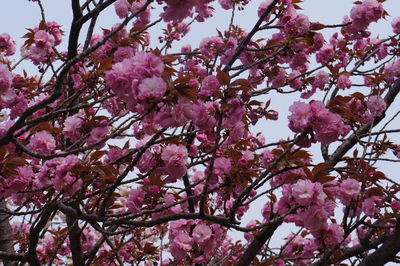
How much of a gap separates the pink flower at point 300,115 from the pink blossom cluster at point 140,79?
756mm

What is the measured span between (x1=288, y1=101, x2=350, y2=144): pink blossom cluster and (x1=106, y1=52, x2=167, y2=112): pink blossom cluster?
30.1 inches

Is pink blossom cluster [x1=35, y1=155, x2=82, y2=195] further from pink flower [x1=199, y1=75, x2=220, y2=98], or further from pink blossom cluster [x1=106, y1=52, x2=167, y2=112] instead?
pink flower [x1=199, y1=75, x2=220, y2=98]

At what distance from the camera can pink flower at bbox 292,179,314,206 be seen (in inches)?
93.4

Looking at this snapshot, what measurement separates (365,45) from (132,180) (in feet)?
12.3

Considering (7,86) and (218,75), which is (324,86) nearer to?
(218,75)

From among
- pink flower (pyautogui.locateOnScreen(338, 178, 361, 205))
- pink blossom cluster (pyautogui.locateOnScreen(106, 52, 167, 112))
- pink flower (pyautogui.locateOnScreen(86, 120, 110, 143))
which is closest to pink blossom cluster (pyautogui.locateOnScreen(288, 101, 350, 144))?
pink blossom cluster (pyautogui.locateOnScreen(106, 52, 167, 112))

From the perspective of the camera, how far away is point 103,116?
9.00ft

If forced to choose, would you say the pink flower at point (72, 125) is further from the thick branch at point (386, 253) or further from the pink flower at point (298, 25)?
the thick branch at point (386, 253)

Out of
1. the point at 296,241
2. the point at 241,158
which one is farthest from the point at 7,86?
the point at 296,241

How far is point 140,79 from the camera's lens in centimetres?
187

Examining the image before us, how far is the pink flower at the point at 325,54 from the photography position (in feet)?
15.6

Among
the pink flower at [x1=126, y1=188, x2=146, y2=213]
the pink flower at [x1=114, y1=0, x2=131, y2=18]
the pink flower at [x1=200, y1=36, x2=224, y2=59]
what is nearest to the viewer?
the pink flower at [x1=126, y1=188, x2=146, y2=213]

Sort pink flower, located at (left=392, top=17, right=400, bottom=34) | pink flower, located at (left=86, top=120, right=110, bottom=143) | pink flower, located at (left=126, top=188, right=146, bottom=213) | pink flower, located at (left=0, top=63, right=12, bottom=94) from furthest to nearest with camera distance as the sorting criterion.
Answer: pink flower, located at (left=392, top=17, right=400, bottom=34) → pink flower, located at (left=126, top=188, right=146, bottom=213) → pink flower, located at (left=86, top=120, right=110, bottom=143) → pink flower, located at (left=0, top=63, right=12, bottom=94)

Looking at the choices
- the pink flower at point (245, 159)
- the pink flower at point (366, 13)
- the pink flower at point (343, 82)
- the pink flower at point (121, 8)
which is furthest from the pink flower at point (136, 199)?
the pink flower at point (366, 13)
